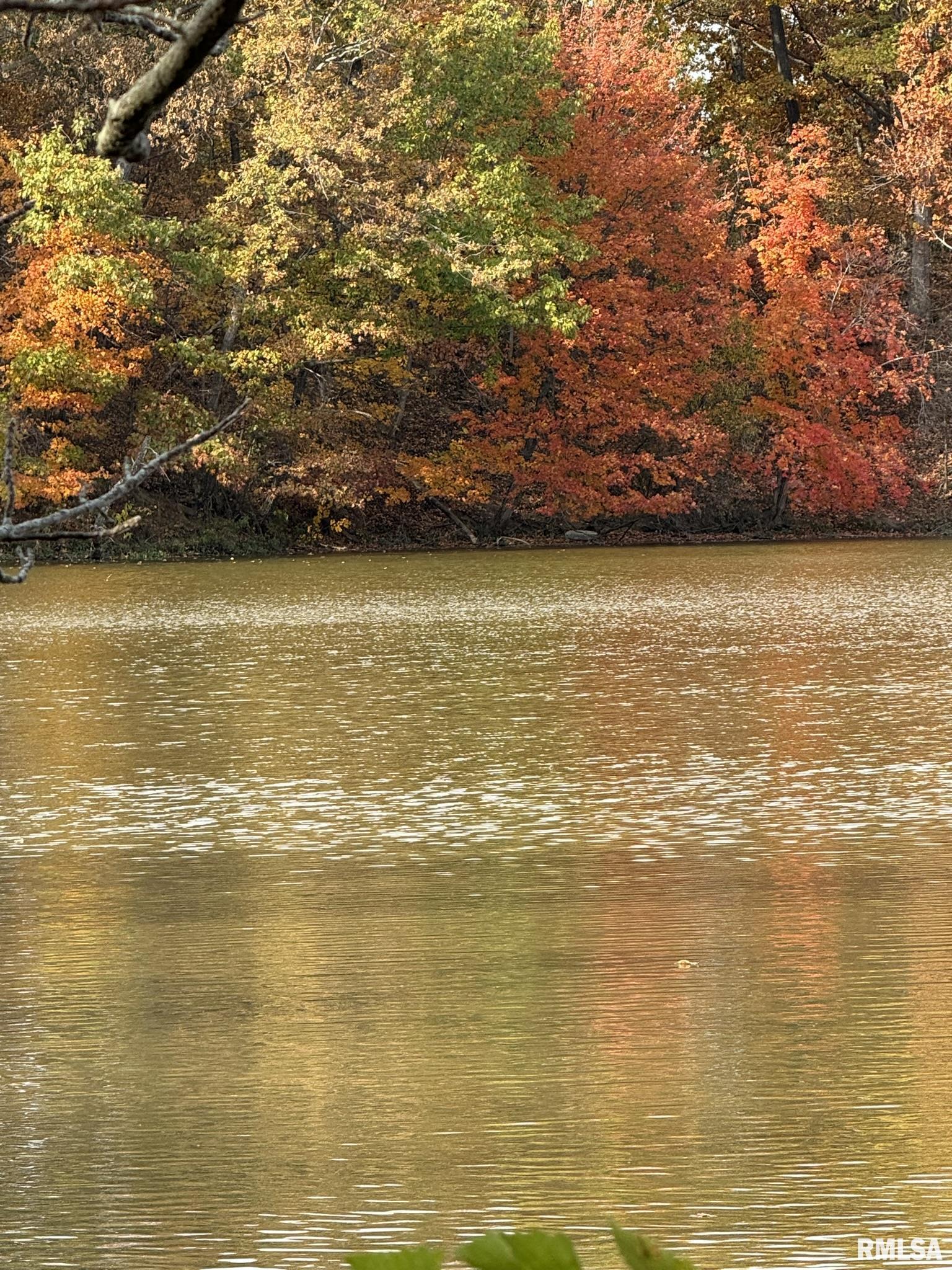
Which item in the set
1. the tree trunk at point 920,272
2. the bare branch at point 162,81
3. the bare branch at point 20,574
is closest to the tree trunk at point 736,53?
the tree trunk at point 920,272

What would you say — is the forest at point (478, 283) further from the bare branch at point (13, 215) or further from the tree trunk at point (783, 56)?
the bare branch at point (13, 215)

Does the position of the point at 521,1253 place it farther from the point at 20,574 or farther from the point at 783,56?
the point at 783,56

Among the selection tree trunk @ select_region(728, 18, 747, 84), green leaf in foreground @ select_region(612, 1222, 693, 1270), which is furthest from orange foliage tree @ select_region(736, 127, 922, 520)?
green leaf in foreground @ select_region(612, 1222, 693, 1270)

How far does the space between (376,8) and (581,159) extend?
236 inches

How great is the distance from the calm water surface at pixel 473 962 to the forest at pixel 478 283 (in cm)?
1904

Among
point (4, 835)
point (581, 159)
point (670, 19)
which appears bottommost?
point (4, 835)

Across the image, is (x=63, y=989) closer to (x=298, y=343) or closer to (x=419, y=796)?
(x=419, y=796)

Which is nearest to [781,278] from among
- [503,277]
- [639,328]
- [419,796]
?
[639,328]

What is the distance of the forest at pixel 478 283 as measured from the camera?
117ft

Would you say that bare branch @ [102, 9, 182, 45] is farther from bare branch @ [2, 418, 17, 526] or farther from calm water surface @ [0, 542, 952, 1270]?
calm water surface @ [0, 542, 952, 1270]

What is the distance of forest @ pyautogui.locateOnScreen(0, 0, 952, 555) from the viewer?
3562cm

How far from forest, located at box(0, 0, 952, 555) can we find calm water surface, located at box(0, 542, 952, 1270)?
1904 cm

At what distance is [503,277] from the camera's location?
120ft

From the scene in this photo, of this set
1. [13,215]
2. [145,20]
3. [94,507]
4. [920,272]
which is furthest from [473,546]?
[145,20]
